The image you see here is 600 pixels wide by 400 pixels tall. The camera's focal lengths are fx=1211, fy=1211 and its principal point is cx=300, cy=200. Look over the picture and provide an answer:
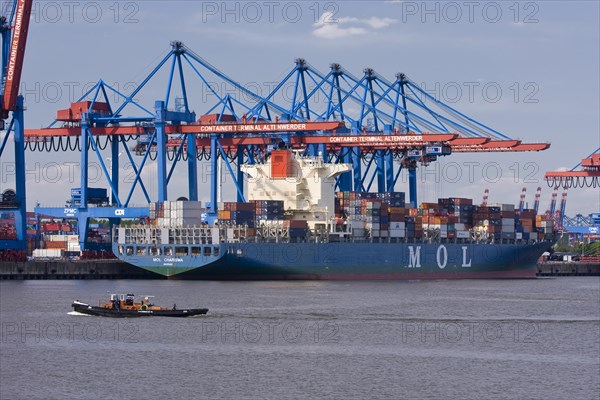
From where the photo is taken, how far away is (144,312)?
196 ft

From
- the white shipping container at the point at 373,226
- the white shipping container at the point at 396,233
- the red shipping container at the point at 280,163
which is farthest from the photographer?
the red shipping container at the point at 280,163

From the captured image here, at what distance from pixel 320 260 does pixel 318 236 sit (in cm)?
267

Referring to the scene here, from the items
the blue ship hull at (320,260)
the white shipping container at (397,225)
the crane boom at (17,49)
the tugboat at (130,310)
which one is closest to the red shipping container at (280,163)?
the blue ship hull at (320,260)

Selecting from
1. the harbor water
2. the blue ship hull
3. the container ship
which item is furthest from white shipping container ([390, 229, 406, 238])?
the harbor water

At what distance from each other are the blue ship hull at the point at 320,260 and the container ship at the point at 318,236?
8 centimetres

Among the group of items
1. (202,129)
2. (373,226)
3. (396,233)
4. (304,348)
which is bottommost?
(304,348)

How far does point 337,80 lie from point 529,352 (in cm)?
6902

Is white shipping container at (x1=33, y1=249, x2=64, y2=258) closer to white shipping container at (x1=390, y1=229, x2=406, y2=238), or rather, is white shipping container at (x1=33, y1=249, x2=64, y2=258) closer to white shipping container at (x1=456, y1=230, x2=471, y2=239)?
white shipping container at (x1=390, y1=229, x2=406, y2=238)

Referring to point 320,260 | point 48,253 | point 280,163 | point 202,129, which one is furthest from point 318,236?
point 48,253

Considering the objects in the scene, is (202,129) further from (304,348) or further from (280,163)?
(304,348)

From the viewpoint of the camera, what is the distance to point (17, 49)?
89062 mm

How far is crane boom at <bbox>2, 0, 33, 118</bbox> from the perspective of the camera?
292ft

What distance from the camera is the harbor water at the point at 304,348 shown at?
43.1 m

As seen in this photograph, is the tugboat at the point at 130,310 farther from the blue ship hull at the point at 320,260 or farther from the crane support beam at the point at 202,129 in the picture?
the crane support beam at the point at 202,129
